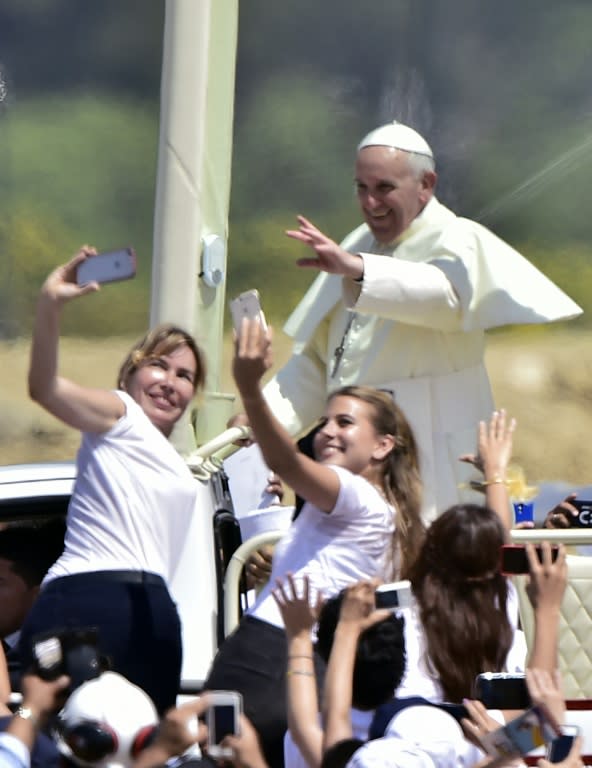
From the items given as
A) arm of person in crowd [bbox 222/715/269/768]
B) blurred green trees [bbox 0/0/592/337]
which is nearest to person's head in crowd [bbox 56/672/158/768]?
arm of person in crowd [bbox 222/715/269/768]

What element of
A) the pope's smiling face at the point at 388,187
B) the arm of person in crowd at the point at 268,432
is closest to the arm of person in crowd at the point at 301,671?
the arm of person in crowd at the point at 268,432

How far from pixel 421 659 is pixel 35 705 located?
3.89 ft

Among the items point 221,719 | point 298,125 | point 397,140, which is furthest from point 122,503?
point 298,125

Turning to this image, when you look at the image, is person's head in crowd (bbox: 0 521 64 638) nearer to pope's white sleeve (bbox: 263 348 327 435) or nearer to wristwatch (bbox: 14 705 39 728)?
pope's white sleeve (bbox: 263 348 327 435)

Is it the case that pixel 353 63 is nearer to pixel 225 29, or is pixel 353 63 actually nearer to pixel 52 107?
pixel 52 107

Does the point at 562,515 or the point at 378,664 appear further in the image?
the point at 562,515

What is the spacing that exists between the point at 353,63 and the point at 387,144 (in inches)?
410

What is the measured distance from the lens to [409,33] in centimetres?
1614

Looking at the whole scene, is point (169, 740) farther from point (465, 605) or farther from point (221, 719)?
point (465, 605)

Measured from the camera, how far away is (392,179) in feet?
16.6

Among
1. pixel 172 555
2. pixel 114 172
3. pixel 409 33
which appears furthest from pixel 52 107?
pixel 172 555

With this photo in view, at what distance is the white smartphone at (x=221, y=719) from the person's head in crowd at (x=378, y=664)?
1.90 ft

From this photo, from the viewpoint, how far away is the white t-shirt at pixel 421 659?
3.69m

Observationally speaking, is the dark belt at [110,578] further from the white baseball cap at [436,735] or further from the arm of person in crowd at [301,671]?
the white baseball cap at [436,735]
